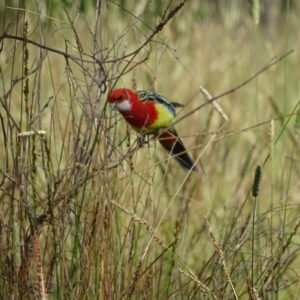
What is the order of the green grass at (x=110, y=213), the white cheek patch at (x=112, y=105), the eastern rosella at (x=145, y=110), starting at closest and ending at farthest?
the green grass at (x=110, y=213), the white cheek patch at (x=112, y=105), the eastern rosella at (x=145, y=110)

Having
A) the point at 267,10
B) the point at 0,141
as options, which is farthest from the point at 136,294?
the point at 267,10

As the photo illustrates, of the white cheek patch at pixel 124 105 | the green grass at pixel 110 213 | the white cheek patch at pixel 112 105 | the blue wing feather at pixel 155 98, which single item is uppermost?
the blue wing feather at pixel 155 98

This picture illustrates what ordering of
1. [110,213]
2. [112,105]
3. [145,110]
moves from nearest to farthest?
[110,213] < [112,105] < [145,110]

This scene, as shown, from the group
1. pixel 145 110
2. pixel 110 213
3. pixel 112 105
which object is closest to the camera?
pixel 110 213

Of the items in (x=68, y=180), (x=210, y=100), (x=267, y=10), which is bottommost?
(x=68, y=180)

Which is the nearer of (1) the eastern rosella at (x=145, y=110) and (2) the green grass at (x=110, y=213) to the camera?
(2) the green grass at (x=110, y=213)

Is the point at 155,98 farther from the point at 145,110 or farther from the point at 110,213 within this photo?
the point at 110,213

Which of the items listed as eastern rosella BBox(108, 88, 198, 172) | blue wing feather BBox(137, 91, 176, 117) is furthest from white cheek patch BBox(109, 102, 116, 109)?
blue wing feather BBox(137, 91, 176, 117)

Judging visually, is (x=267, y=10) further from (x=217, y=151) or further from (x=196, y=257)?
(x=196, y=257)

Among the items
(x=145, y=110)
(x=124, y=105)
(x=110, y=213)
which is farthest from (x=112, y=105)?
(x=110, y=213)

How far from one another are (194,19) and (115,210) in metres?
3.88

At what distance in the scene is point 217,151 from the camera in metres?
3.46

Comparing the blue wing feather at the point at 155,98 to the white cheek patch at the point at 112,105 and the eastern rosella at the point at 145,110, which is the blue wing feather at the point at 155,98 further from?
A: the white cheek patch at the point at 112,105

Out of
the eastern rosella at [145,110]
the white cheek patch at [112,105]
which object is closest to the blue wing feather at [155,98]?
the eastern rosella at [145,110]
